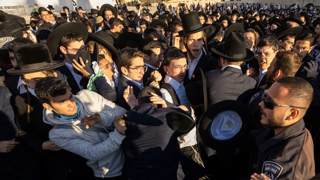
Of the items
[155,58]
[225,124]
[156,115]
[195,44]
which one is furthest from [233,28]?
[156,115]

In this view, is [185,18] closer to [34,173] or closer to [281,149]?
[281,149]

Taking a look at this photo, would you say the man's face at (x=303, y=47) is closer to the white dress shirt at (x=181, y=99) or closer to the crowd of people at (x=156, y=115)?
the crowd of people at (x=156, y=115)

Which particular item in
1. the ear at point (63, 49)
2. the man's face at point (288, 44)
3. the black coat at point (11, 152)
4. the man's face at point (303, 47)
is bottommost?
the black coat at point (11, 152)

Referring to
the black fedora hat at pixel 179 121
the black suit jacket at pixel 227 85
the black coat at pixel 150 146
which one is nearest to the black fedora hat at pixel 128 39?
the black suit jacket at pixel 227 85

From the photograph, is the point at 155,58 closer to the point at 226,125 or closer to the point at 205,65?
the point at 205,65

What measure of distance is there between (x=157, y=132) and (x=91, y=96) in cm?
103

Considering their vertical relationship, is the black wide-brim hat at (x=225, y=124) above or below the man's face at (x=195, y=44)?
below

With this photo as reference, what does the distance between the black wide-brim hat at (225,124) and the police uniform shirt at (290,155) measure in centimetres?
27

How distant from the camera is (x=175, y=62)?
2.85 m

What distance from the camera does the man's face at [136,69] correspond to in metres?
2.78

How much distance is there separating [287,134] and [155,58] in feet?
9.73

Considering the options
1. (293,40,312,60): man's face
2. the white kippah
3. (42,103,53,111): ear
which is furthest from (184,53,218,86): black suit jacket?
(42,103,53,111): ear

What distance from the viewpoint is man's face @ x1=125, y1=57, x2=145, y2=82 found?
2.78 m

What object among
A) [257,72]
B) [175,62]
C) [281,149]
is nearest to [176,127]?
[281,149]
